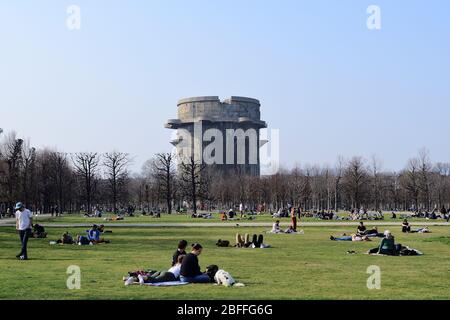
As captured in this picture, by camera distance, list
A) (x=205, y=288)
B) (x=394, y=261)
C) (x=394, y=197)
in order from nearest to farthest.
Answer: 1. (x=205, y=288)
2. (x=394, y=261)
3. (x=394, y=197)

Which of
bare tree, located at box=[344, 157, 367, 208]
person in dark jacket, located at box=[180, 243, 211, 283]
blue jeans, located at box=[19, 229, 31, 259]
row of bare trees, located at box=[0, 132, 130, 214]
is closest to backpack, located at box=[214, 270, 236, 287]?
person in dark jacket, located at box=[180, 243, 211, 283]

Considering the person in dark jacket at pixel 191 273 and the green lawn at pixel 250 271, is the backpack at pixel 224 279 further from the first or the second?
the person in dark jacket at pixel 191 273

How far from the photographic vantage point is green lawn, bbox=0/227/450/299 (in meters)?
15.8

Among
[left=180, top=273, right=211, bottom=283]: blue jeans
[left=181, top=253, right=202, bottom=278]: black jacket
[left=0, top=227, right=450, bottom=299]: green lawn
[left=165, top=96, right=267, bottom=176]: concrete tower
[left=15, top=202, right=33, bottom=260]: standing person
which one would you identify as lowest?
[left=0, top=227, right=450, bottom=299]: green lawn

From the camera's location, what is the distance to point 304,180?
126m

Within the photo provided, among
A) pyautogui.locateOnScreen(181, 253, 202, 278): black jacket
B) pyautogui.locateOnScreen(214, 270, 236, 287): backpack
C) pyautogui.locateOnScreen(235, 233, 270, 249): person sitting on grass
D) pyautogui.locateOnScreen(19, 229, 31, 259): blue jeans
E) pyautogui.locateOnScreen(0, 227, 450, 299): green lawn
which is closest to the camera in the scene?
pyautogui.locateOnScreen(0, 227, 450, 299): green lawn

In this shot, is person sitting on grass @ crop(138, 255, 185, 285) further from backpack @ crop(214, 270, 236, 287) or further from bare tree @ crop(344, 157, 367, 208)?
bare tree @ crop(344, 157, 367, 208)

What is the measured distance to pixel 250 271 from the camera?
2131 cm

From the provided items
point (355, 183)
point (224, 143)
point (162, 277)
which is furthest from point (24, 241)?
point (224, 143)

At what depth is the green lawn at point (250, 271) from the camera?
15.8 meters

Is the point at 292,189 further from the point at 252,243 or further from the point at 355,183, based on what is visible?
the point at 252,243

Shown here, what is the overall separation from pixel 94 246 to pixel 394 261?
16354 millimetres

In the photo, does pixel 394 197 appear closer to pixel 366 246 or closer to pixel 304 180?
pixel 304 180
